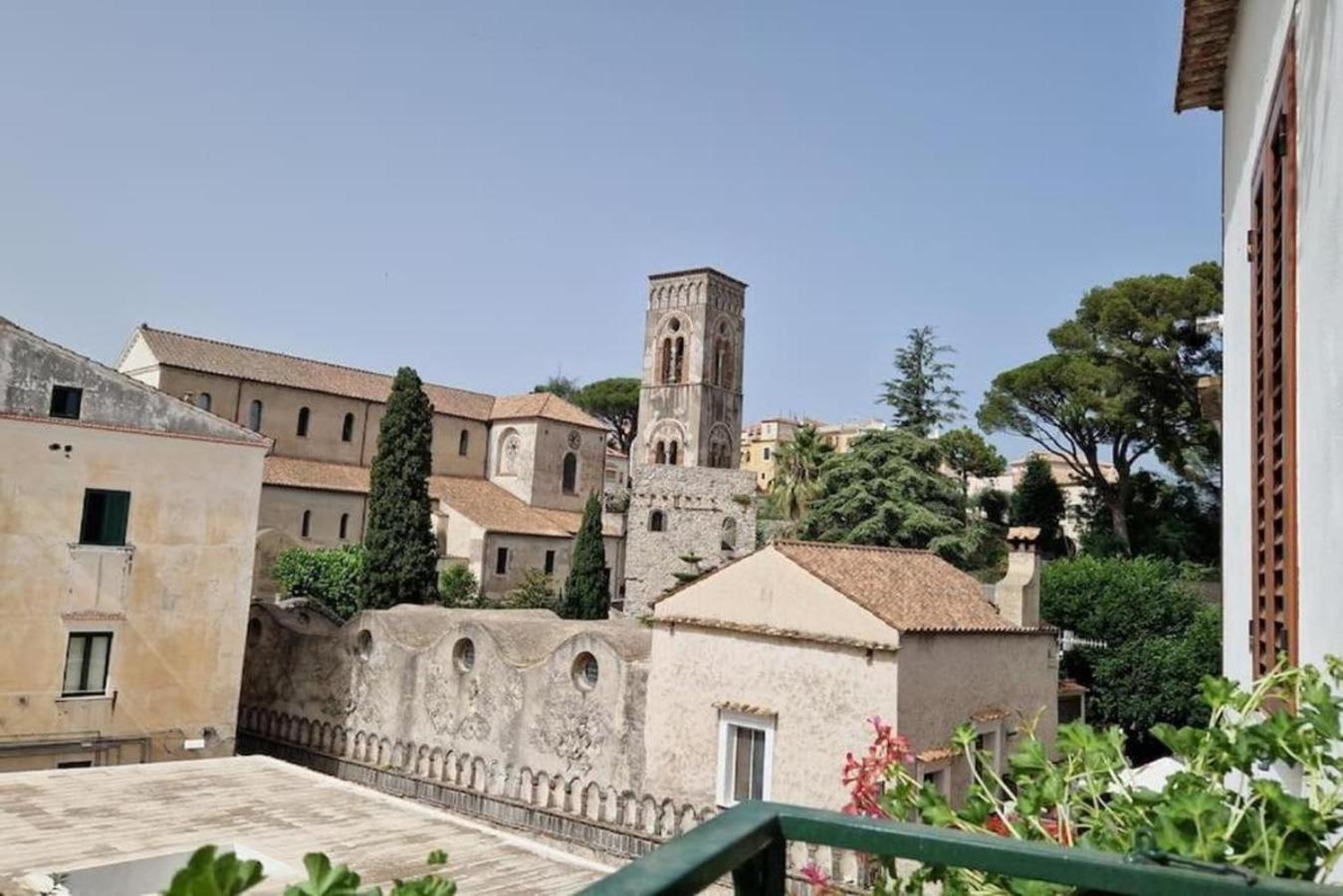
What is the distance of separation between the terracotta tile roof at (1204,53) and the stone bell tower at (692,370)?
164 feet

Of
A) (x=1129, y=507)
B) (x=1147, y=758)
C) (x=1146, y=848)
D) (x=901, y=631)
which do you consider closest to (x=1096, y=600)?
(x=1147, y=758)

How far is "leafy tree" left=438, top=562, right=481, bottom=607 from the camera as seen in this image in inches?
1549

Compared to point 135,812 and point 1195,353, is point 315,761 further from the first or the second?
point 1195,353

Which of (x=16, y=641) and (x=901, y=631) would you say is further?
(x=16, y=641)

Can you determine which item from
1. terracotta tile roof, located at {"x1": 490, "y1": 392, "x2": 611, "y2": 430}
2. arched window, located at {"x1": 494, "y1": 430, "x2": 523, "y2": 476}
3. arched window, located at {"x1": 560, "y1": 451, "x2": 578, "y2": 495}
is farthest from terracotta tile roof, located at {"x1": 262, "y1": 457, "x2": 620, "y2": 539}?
terracotta tile roof, located at {"x1": 490, "y1": 392, "x2": 611, "y2": 430}

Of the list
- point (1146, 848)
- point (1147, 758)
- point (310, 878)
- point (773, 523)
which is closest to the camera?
point (310, 878)

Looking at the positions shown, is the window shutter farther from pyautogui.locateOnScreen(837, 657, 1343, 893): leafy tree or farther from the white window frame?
the white window frame

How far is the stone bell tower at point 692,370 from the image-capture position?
56625 millimetres

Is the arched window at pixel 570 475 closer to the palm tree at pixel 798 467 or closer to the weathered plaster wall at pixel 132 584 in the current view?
the palm tree at pixel 798 467

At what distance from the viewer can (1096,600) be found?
1185 inches

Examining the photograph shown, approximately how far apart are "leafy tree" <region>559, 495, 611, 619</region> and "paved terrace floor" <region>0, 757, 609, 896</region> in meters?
27.9

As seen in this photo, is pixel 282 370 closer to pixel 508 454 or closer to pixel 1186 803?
pixel 508 454

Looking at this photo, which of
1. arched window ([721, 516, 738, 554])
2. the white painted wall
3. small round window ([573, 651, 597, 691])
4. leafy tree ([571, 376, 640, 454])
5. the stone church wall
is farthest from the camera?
leafy tree ([571, 376, 640, 454])

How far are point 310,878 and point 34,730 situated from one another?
20.1m
